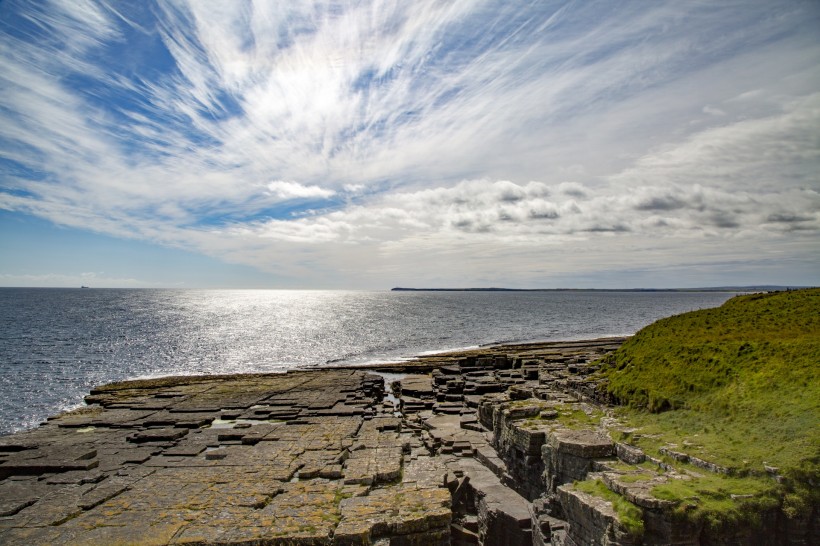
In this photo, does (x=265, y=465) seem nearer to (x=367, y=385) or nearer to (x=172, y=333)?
(x=367, y=385)

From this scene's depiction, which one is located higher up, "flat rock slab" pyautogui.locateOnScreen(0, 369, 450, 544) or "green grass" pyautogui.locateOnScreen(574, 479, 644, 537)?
"green grass" pyautogui.locateOnScreen(574, 479, 644, 537)

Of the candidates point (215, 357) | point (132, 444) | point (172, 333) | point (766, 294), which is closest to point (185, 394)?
point (132, 444)

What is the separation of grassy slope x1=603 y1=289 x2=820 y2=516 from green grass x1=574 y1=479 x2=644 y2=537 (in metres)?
2.78

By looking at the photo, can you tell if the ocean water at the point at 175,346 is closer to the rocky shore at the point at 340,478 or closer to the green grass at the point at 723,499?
the rocky shore at the point at 340,478

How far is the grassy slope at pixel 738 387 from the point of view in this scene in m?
12.4

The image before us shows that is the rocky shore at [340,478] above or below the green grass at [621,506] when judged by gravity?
below

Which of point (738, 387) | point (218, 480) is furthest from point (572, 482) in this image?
point (218, 480)

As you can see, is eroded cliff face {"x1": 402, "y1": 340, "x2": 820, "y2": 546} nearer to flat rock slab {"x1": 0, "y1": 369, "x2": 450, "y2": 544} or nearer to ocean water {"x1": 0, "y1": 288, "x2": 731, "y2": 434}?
flat rock slab {"x1": 0, "y1": 369, "x2": 450, "y2": 544}

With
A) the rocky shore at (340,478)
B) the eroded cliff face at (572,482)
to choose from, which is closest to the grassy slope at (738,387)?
the eroded cliff face at (572,482)

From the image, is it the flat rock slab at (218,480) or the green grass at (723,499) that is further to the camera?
the flat rock slab at (218,480)

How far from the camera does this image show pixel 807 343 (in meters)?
15.8

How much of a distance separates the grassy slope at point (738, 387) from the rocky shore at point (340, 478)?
4.72 ft

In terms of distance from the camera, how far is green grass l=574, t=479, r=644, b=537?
10.9 metres

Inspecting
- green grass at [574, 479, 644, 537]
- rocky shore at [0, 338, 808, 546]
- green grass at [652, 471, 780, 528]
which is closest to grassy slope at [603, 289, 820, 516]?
green grass at [652, 471, 780, 528]
